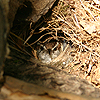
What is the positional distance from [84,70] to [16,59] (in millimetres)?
954

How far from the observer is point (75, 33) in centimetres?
157

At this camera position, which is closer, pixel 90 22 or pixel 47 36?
pixel 90 22

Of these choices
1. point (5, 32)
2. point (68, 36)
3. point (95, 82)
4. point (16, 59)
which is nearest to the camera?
point (5, 32)

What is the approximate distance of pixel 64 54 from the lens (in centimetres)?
177

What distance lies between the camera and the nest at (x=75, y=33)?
145 cm

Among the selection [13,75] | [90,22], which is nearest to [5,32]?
[13,75]

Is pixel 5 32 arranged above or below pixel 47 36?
below

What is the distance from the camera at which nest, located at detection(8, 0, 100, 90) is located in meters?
1.45

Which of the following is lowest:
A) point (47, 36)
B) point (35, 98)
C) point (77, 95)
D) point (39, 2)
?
point (35, 98)

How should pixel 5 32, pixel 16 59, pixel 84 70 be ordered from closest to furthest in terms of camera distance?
pixel 5 32 < pixel 16 59 < pixel 84 70

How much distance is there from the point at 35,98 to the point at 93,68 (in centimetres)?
107

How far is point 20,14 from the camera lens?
4.22ft

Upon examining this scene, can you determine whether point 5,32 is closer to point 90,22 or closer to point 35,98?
point 35,98

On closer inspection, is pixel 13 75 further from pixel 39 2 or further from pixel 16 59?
pixel 39 2
